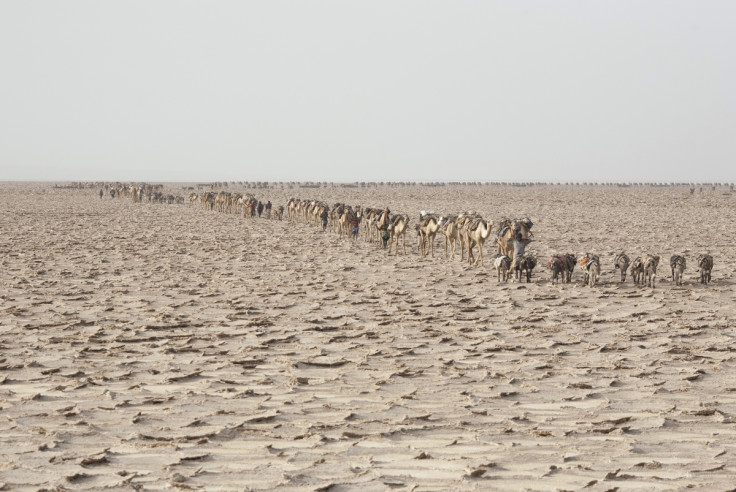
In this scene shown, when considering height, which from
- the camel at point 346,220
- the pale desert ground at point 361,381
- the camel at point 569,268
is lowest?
the pale desert ground at point 361,381

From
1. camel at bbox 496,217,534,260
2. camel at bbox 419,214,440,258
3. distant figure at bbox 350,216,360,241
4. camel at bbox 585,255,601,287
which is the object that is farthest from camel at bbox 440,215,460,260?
camel at bbox 585,255,601,287

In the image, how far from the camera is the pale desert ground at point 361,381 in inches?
238

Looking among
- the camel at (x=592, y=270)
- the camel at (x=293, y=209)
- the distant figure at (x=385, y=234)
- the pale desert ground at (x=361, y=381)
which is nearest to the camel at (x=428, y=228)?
the distant figure at (x=385, y=234)

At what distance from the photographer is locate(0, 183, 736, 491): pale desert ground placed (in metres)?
6.05

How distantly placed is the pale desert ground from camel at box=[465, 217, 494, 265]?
46.7 inches

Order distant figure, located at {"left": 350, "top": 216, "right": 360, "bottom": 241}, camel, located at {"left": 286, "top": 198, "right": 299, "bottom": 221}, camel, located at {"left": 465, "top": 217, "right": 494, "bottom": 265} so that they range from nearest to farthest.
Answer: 1. camel, located at {"left": 465, "top": 217, "right": 494, "bottom": 265}
2. distant figure, located at {"left": 350, "top": 216, "right": 360, "bottom": 241}
3. camel, located at {"left": 286, "top": 198, "right": 299, "bottom": 221}

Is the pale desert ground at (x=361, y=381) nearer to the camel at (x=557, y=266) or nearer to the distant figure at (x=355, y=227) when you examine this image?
the camel at (x=557, y=266)

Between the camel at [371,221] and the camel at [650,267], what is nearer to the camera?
the camel at [650,267]

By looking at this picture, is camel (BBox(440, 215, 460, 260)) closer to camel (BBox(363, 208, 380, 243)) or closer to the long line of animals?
the long line of animals

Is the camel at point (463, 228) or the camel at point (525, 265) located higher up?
the camel at point (463, 228)

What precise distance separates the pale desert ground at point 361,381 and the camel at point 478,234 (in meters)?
1.19

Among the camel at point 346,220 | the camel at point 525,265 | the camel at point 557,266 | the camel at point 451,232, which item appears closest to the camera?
the camel at point 557,266

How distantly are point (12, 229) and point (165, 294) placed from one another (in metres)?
18.3

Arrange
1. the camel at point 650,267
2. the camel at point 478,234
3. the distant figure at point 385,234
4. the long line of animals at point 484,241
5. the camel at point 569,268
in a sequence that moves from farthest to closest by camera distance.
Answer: the distant figure at point 385,234 → the camel at point 478,234 → the camel at point 569,268 → the long line of animals at point 484,241 → the camel at point 650,267
